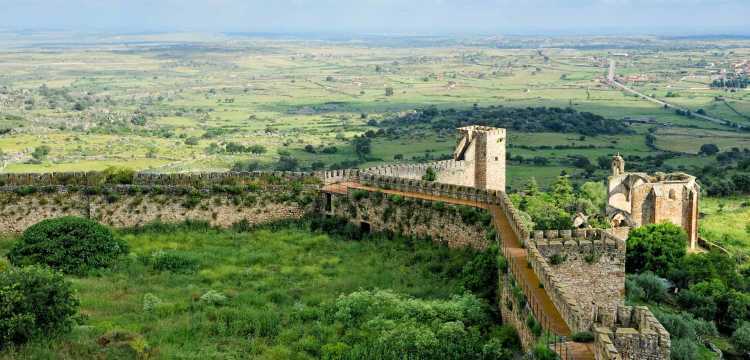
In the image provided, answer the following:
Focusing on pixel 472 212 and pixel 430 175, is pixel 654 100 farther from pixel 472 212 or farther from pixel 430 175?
pixel 472 212

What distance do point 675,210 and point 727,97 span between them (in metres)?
101

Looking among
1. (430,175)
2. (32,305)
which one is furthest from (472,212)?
(32,305)

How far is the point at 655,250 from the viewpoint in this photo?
112ft

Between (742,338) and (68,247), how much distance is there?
19.0 m

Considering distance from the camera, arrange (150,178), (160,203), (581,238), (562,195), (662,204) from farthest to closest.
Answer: (562,195)
(662,204)
(150,178)
(160,203)
(581,238)

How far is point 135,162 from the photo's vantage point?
65375mm

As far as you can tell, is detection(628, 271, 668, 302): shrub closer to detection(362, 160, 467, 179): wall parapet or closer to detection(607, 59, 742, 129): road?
detection(362, 160, 467, 179): wall parapet

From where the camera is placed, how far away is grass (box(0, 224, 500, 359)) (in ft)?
59.4

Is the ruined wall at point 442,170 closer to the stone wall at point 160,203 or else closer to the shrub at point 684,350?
the stone wall at point 160,203

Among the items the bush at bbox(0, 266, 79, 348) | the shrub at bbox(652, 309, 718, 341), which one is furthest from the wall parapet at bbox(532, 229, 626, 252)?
the bush at bbox(0, 266, 79, 348)

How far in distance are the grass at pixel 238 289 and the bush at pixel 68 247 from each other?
66cm

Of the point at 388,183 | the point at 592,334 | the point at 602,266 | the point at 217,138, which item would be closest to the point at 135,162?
the point at 217,138

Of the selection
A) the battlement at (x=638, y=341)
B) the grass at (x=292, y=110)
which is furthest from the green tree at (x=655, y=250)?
the grass at (x=292, y=110)

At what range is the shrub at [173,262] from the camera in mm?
24953
